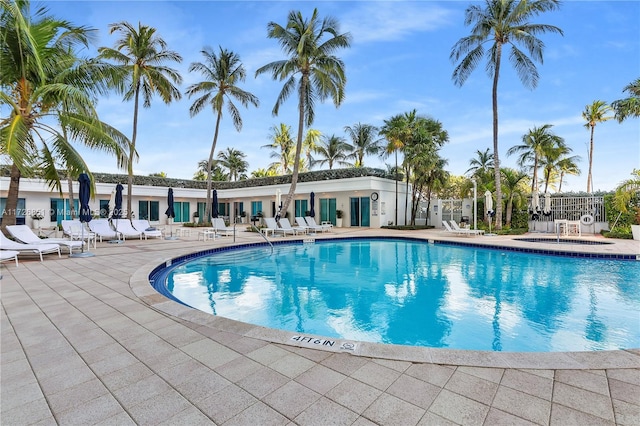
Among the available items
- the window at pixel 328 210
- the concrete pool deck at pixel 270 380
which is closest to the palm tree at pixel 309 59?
the window at pixel 328 210

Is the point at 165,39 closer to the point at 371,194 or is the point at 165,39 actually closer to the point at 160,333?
the point at 371,194

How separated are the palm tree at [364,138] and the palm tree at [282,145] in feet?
23.9

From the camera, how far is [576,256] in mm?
9016

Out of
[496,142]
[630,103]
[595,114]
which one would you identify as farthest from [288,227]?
[595,114]

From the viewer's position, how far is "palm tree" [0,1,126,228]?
6.79m

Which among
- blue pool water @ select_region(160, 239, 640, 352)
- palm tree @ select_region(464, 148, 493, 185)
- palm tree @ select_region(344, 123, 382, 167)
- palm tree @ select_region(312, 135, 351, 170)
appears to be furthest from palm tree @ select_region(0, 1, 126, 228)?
palm tree @ select_region(312, 135, 351, 170)

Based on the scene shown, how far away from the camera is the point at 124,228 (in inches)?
482

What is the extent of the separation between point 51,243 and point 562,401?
10299 millimetres

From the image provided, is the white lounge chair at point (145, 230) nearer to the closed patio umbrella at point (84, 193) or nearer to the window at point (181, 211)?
the closed patio umbrella at point (84, 193)

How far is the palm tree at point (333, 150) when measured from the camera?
26734mm

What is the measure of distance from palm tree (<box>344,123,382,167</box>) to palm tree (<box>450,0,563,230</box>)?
9968 mm

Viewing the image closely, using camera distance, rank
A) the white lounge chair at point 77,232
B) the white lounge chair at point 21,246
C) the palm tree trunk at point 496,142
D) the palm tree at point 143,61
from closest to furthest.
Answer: the white lounge chair at point 21,246
the white lounge chair at point 77,232
the palm tree trunk at point 496,142
the palm tree at point 143,61

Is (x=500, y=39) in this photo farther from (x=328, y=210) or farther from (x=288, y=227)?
(x=288, y=227)

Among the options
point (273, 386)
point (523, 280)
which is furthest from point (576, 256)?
point (273, 386)
